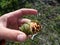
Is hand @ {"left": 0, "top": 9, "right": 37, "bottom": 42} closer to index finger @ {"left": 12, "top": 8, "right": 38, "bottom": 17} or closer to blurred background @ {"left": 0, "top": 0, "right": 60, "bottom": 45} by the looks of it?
index finger @ {"left": 12, "top": 8, "right": 38, "bottom": 17}

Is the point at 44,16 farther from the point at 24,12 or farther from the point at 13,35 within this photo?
the point at 13,35

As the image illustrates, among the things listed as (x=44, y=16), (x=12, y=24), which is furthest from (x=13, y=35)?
(x=44, y=16)

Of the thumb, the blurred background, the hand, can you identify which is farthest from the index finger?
the blurred background

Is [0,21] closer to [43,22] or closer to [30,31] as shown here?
[30,31]

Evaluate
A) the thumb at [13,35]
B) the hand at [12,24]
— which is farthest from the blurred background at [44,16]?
the thumb at [13,35]

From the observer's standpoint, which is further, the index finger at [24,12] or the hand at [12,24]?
the index finger at [24,12]

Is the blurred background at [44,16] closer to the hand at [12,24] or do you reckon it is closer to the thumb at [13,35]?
the hand at [12,24]
